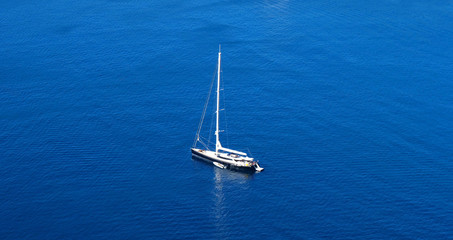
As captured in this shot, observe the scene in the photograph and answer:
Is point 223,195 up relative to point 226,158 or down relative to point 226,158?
down

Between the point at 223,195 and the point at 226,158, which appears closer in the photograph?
the point at 223,195

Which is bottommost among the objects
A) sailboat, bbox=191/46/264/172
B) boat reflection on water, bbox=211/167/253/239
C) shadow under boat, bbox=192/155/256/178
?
boat reflection on water, bbox=211/167/253/239

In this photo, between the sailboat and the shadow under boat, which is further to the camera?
the shadow under boat

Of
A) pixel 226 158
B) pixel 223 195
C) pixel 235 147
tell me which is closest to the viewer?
pixel 223 195

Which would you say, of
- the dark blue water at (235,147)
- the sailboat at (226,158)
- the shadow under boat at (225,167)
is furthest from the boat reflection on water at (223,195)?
the sailboat at (226,158)

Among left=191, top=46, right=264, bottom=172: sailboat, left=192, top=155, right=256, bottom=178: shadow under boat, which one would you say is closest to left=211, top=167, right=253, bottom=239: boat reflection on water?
left=192, top=155, right=256, bottom=178: shadow under boat

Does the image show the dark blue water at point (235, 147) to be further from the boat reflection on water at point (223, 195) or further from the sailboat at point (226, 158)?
the sailboat at point (226, 158)

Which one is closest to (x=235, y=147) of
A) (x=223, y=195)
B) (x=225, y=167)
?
(x=225, y=167)

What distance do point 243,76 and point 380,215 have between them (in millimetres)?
79341

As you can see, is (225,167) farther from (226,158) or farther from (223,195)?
(223,195)

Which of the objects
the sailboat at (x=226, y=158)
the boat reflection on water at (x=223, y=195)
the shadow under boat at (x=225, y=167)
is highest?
the sailboat at (x=226, y=158)

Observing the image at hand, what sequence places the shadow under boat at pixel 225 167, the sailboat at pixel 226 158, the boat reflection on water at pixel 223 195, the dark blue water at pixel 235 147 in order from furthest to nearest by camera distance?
the shadow under boat at pixel 225 167 → the sailboat at pixel 226 158 → the dark blue water at pixel 235 147 → the boat reflection on water at pixel 223 195

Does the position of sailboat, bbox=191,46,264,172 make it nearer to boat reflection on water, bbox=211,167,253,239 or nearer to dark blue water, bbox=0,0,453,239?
boat reflection on water, bbox=211,167,253,239

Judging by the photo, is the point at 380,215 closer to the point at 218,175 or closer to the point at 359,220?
the point at 359,220
